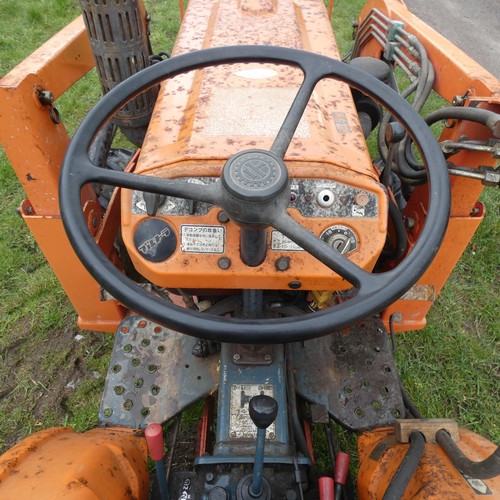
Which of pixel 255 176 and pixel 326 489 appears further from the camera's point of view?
pixel 326 489

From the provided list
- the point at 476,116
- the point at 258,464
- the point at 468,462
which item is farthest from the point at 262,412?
the point at 476,116

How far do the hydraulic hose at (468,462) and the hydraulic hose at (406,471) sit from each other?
5 centimetres

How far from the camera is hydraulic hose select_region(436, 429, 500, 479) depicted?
0.86m

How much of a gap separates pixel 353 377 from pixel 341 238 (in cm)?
72

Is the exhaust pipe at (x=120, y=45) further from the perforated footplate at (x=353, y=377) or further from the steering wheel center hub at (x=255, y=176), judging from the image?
the perforated footplate at (x=353, y=377)

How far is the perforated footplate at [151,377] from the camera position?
4.78 ft

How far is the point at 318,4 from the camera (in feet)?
6.14

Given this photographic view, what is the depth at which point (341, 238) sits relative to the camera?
103 cm

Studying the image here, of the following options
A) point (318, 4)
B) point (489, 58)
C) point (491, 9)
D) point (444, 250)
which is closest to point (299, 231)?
point (444, 250)

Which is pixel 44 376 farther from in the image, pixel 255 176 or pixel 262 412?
pixel 255 176

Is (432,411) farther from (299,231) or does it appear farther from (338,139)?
(299,231)

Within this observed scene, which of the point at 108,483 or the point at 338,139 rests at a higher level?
the point at 338,139

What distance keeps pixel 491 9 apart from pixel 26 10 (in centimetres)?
460

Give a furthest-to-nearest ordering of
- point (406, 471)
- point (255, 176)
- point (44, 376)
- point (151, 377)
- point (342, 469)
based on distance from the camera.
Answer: point (44, 376) < point (151, 377) < point (342, 469) < point (406, 471) < point (255, 176)
